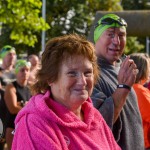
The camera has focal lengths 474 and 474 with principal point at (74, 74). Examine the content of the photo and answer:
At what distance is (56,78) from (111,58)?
3.06ft

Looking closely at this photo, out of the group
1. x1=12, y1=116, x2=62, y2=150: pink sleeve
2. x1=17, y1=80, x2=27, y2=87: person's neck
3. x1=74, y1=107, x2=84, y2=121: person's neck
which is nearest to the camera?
x1=12, y1=116, x2=62, y2=150: pink sleeve

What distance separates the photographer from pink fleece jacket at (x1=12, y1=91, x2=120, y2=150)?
235 centimetres

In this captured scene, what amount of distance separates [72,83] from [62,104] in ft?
0.42

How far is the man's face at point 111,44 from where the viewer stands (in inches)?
133

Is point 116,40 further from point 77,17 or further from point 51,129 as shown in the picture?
point 77,17

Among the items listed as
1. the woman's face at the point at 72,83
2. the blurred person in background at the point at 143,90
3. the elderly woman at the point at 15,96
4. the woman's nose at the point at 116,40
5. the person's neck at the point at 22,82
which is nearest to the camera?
the woman's face at the point at 72,83

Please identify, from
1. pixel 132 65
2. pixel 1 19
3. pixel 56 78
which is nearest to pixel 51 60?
pixel 56 78

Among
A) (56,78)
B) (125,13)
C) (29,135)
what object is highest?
(56,78)

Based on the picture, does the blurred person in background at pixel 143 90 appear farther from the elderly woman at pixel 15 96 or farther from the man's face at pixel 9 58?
the man's face at pixel 9 58

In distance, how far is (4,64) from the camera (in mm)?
8922

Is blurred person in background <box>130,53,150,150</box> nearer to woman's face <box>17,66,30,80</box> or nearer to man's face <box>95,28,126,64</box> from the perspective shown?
man's face <box>95,28,126,64</box>

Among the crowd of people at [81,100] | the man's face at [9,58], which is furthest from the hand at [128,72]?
the man's face at [9,58]

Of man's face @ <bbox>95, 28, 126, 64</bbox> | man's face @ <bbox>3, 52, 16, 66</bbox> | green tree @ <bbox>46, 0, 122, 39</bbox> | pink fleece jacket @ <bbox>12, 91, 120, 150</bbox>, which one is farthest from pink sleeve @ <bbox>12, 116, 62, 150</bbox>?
green tree @ <bbox>46, 0, 122, 39</bbox>

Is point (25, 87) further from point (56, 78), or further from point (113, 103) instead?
point (56, 78)
